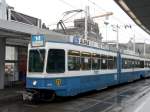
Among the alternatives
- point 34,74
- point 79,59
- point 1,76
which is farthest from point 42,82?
point 1,76

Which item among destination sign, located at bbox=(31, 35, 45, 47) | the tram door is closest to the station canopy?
destination sign, located at bbox=(31, 35, 45, 47)

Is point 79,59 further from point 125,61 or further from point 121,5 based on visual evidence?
point 125,61

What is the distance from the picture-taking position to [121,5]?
1573cm

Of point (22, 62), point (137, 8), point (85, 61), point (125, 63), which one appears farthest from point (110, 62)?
point (22, 62)

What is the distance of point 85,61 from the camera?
57.5ft

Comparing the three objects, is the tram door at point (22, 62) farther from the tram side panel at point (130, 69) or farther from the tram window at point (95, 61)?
the tram side panel at point (130, 69)

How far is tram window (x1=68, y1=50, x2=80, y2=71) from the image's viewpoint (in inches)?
617

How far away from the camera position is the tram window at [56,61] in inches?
587

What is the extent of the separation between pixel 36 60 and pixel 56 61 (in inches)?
37.5

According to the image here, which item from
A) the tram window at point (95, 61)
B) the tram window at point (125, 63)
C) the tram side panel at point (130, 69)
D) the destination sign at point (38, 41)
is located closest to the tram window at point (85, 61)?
the tram window at point (95, 61)

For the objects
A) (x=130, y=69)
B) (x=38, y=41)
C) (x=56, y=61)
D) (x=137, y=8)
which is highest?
(x=137, y=8)

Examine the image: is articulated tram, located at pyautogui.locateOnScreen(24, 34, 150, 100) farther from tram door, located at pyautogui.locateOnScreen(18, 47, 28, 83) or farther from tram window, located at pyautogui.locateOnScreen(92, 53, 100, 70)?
tram door, located at pyautogui.locateOnScreen(18, 47, 28, 83)

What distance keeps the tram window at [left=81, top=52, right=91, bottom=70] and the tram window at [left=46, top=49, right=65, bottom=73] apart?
2117 millimetres

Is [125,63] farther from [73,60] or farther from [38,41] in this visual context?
[38,41]
